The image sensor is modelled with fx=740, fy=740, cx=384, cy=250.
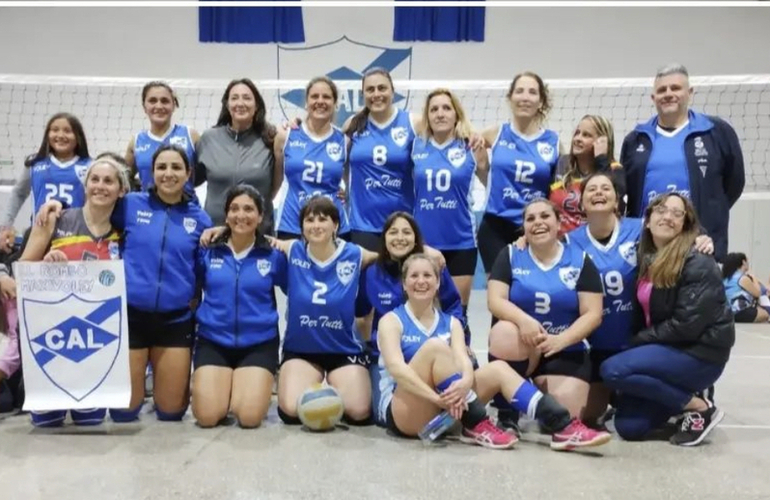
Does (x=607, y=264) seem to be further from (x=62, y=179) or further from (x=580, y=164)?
(x=62, y=179)

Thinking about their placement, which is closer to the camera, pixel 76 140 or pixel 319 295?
pixel 319 295

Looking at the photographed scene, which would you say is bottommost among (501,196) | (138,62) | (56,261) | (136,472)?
(136,472)

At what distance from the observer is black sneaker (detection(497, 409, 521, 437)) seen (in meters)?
3.99

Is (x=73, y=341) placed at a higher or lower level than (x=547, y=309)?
lower

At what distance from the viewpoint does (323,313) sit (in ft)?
13.9

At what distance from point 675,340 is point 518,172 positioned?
4.64 ft

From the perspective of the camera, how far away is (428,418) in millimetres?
3801

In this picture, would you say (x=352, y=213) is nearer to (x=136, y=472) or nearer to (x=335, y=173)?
(x=335, y=173)

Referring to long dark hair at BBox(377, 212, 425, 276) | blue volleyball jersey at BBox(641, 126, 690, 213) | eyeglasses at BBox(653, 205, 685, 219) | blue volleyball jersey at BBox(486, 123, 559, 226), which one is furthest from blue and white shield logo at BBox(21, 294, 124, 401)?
blue volleyball jersey at BBox(641, 126, 690, 213)

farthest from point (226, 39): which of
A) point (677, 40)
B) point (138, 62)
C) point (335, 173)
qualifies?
point (335, 173)

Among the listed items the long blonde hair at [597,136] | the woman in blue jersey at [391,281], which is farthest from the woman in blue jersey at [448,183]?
the long blonde hair at [597,136]

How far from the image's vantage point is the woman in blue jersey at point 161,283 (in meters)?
4.17

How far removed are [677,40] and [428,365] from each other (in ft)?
37.1

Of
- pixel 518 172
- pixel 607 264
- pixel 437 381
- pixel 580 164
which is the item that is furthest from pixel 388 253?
pixel 580 164
